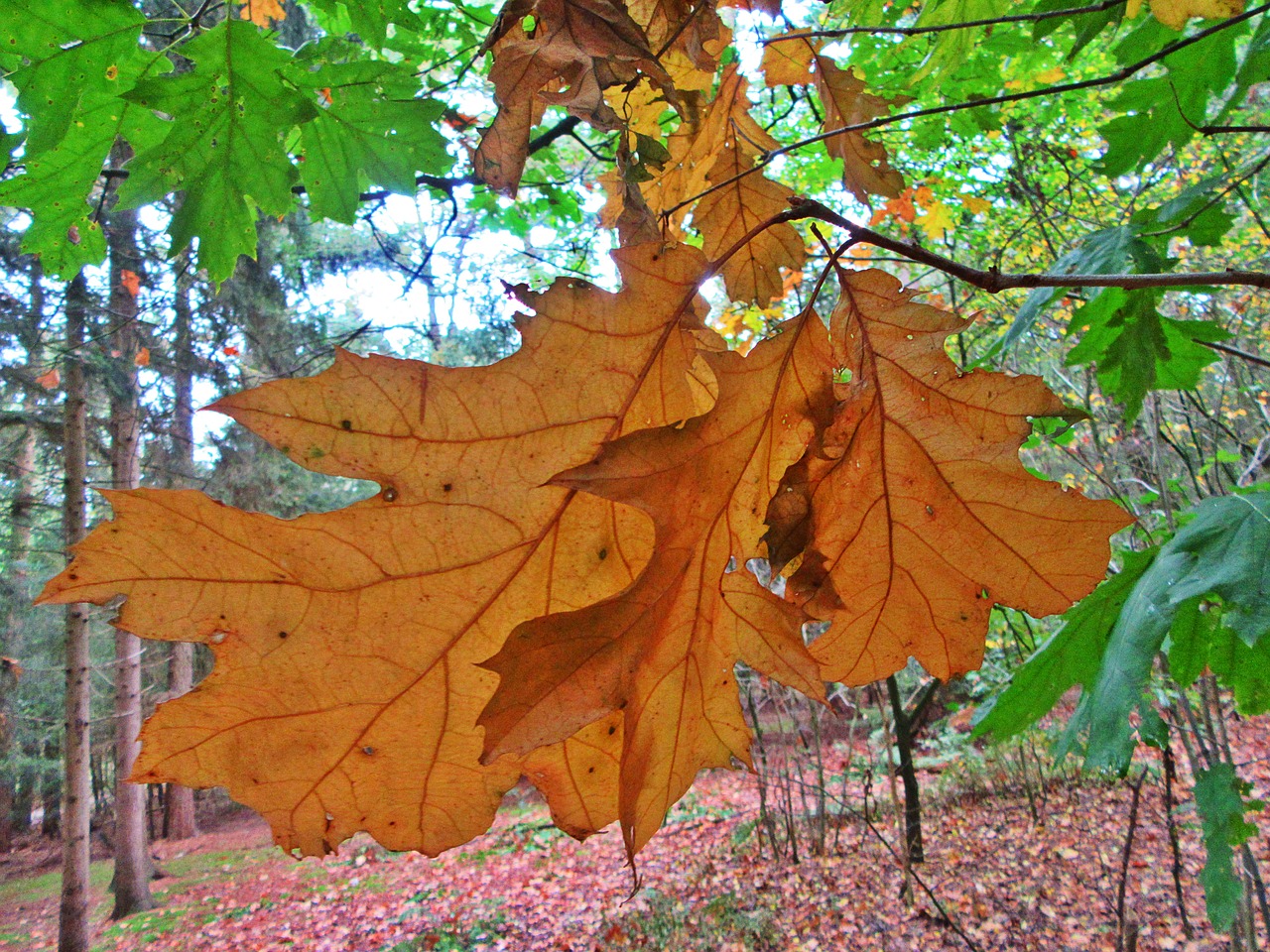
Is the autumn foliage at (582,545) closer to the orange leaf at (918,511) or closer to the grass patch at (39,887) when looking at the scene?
the orange leaf at (918,511)

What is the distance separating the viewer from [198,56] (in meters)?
1.46

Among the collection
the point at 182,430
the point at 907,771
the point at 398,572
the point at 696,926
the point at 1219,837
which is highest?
the point at 182,430

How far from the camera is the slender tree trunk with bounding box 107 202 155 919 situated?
8592 mm

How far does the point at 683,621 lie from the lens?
679mm

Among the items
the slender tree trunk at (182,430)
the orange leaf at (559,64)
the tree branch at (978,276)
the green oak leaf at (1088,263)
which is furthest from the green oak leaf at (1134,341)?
the slender tree trunk at (182,430)

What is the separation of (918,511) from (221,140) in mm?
1646

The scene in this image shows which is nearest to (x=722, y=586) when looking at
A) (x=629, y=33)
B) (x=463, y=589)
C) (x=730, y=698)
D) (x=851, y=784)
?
(x=730, y=698)

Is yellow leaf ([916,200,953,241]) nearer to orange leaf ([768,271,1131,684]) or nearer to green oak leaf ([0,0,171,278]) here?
green oak leaf ([0,0,171,278])

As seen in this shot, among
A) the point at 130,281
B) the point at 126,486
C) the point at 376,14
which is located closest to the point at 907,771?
the point at 376,14

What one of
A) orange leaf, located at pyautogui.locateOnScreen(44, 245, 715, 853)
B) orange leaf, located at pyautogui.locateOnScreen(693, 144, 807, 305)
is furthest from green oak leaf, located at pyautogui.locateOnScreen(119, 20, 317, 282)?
orange leaf, located at pyautogui.locateOnScreen(44, 245, 715, 853)

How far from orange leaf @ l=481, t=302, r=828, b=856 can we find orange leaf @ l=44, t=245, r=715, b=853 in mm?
58

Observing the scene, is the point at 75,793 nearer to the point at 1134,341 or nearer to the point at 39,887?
the point at 39,887

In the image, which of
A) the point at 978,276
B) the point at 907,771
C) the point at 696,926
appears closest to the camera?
the point at 978,276

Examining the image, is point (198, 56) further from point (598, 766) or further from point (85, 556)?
point (598, 766)
